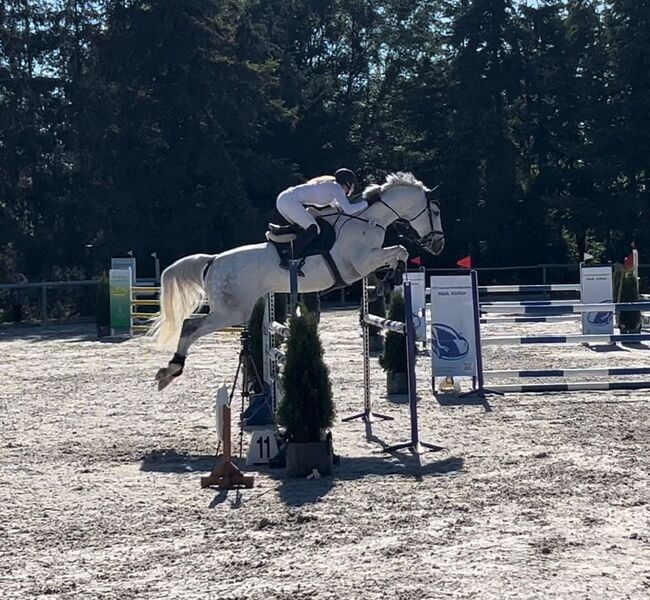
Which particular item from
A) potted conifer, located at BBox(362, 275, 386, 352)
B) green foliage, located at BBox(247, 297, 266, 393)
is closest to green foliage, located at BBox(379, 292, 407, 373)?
green foliage, located at BBox(247, 297, 266, 393)

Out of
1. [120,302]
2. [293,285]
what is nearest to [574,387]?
[293,285]

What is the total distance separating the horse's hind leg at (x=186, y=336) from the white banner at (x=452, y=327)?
7.35ft

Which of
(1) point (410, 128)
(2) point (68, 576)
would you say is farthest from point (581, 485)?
(1) point (410, 128)

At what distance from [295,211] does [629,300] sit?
28.7ft

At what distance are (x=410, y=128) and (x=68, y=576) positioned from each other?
31.8 m

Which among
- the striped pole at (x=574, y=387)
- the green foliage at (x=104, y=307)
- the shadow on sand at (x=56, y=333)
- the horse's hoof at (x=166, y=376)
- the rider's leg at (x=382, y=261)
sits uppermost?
the rider's leg at (x=382, y=261)

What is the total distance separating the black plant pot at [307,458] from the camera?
6559 millimetres

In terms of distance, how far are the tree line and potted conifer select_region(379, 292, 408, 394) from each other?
19412 millimetres

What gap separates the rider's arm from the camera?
8.77 metres

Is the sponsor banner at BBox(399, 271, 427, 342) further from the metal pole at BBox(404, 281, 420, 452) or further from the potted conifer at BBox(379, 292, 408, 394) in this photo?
the metal pole at BBox(404, 281, 420, 452)

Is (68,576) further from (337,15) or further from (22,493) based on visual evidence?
(337,15)

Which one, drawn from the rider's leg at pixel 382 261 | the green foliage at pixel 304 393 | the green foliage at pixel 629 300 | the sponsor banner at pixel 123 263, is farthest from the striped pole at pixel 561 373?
the sponsor banner at pixel 123 263

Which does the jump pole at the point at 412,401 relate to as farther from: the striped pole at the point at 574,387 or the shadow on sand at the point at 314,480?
the striped pole at the point at 574,387

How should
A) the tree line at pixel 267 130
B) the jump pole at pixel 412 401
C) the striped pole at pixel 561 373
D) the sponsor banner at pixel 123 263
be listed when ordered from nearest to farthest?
the jump pole at pixel 412 401
the striped pole at pixel 561 373
the sponsor banner at pixel 123 263
the tree line at pixel 267 130
